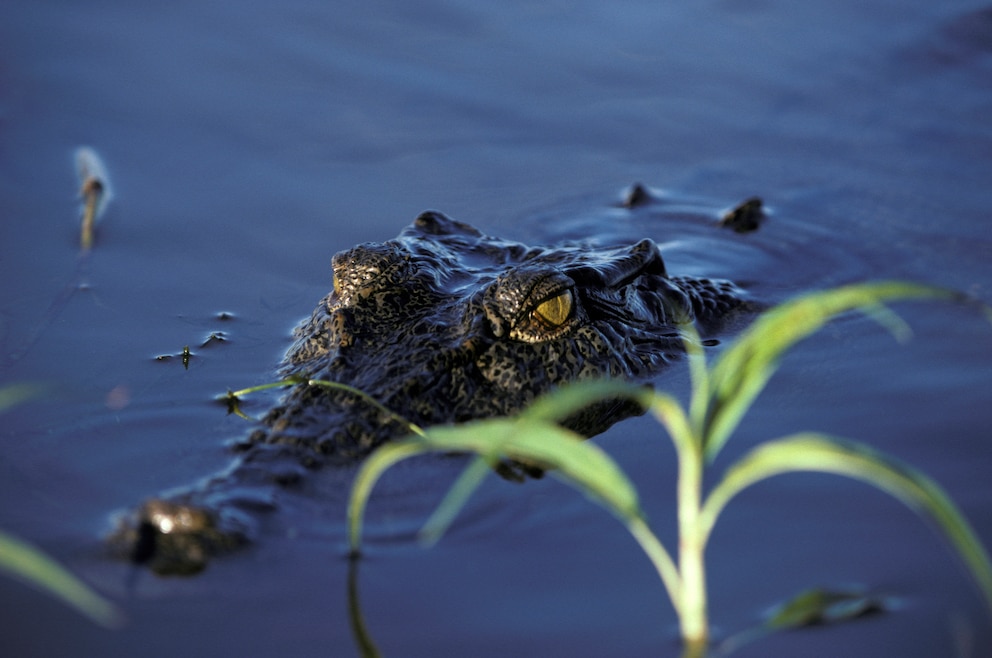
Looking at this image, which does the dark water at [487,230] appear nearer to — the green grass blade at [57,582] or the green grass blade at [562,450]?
the green grass blade at [57,582]

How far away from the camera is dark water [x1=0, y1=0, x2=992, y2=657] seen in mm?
3189

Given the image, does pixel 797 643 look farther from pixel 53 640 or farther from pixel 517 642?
pixel 53 640

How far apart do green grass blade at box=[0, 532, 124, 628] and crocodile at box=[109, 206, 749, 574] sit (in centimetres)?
21

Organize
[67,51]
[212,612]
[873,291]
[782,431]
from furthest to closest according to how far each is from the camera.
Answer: [67,51], [782,431], [212,612], [873,291]

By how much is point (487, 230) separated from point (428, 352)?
2.44 meters

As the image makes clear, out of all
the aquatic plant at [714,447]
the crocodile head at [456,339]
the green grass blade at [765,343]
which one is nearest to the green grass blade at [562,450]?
the aquatic plant at [714,447]

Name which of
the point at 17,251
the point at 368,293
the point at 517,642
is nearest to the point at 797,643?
the point at 517,642

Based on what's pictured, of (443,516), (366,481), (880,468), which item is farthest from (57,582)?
(880,468)

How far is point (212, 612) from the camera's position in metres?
3.13

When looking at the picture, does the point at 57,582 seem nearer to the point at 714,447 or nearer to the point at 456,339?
the point at 714,447

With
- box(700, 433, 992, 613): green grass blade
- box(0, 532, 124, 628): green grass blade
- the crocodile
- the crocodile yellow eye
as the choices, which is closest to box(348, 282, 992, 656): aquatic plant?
box(700, 433, 992, 613): green grass blade

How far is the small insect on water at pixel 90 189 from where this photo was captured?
6.30 metres

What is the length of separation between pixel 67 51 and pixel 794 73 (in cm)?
530

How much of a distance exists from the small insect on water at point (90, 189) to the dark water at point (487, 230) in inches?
2.8
